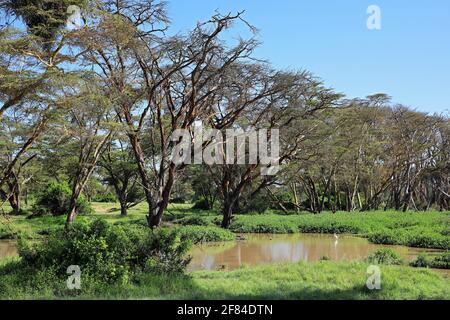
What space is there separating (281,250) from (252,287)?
10294 millimetres

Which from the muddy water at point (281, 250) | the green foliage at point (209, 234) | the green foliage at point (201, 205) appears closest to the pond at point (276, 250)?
the muddy water at point (281, 250)

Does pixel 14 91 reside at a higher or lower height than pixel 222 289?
higher

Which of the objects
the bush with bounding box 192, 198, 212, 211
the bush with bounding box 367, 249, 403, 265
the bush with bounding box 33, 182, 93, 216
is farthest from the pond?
the bush with bounding box 192, 198, 212, 211

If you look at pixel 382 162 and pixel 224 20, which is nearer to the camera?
pixel 224 20

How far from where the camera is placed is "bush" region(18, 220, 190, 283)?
8938 mm

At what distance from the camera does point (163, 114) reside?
2730 cm

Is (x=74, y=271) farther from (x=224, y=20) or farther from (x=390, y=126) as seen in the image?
(x=390, y=126)

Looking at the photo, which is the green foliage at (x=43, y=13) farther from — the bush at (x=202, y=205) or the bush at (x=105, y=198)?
the bush at (x=105, y=198)

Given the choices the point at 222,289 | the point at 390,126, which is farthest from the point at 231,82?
the point at 390,126

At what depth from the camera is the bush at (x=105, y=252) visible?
894cm

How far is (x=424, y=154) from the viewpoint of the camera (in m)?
41.2

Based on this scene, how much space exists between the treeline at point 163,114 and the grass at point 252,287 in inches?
274

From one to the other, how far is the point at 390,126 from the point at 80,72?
28443 millimetres

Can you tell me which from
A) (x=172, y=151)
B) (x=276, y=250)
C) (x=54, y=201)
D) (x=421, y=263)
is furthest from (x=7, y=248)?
(x=421, y=263)
